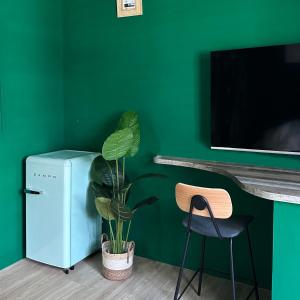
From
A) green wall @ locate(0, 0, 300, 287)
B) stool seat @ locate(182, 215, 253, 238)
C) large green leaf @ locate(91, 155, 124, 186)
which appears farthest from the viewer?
large green leaf @ locate(91, 155, 124, 186)

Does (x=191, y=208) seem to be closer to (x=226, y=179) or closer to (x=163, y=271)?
(x=226, y=179)

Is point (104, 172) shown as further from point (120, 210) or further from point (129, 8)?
point (129, 8)

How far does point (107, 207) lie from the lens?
281 centimetres

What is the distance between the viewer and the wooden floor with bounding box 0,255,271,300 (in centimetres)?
258

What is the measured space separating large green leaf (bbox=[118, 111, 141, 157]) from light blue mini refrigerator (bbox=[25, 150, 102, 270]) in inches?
16.8

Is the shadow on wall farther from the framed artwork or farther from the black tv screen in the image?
the framed artwork

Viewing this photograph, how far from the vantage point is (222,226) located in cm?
222

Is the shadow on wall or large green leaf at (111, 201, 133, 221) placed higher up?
the shadow on wall

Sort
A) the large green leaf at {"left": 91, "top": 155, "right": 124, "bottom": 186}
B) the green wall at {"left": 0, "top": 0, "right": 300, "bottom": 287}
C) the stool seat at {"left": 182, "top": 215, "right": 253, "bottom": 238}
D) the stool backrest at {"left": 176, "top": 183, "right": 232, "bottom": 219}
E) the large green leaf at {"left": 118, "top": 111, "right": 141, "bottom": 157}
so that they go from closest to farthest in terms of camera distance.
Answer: the stool backrest at {"left": 176, "top": 183, "right": 232, "bottom": 219} → the stool seat at {"left": 182, "top": 215, "right": 253, "bottom": 238} → the green wall at {"left": 0, "top": 0, "right": 300, "bottom": 287} → the large green leaf at {"left": 118, "top": 111, "right": 141, "bottom": 157} → the large green leaf at {"left": 91, "top": 155, "right": 124, "bottom": 186}

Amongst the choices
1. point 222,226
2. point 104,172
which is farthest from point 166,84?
point 222,226

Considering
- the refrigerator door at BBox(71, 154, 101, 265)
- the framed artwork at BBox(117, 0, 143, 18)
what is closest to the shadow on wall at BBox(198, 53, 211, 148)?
the framed artwork at BBox(117, 0, 143, 18)

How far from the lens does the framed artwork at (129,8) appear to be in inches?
115

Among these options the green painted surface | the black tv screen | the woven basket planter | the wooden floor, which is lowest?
the wooden floor

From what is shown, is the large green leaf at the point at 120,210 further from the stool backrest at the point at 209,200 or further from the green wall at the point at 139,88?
the stool backrest at the point at 209,200
